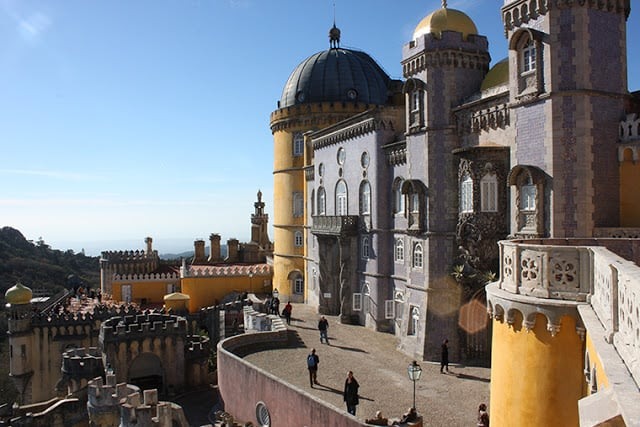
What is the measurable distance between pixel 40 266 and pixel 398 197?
228ft

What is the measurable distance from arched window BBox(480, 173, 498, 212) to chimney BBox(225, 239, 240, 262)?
30413 mm

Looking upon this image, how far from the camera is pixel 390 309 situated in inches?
1065

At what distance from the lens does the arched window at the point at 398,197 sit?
86.7ft

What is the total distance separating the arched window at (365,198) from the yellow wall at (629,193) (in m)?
13.6

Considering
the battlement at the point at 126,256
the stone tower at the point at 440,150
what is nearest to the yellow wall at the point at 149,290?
the battlement at the point at 126,256

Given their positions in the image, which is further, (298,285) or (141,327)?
(298,285)

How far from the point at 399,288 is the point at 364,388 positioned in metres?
8.27

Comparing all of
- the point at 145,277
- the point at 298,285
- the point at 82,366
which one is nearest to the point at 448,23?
the point at 298,285

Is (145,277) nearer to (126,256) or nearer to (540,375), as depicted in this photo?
(126,256)

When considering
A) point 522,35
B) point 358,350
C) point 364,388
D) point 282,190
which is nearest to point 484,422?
point 364,388

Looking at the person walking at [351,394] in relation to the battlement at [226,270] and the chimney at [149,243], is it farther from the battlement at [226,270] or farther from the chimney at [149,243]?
the chimney at [149,243]

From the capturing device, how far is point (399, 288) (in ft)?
86.6

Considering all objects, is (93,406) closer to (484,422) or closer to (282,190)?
(484,422)

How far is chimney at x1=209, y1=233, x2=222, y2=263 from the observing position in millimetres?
47250
